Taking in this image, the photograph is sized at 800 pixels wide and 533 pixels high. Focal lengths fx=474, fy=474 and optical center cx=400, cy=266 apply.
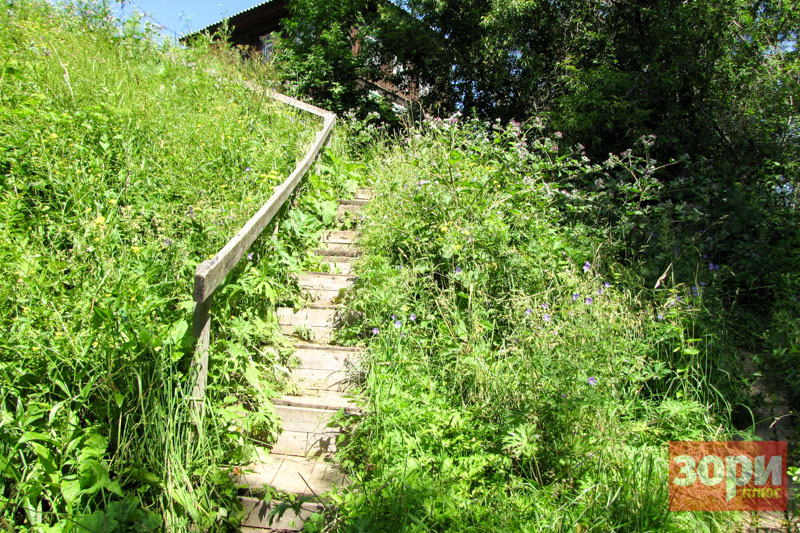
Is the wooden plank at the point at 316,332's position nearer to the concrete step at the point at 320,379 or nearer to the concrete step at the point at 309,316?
the concrete step at the point at 309,316

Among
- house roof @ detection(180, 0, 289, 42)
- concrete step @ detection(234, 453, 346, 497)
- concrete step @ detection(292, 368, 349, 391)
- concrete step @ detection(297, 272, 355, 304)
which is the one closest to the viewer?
concrete step @ detection(234, 453, 346, 497)

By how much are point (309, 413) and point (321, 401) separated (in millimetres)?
174

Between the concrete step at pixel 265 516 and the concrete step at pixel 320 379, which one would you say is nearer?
the concrete step at pixel 265 516

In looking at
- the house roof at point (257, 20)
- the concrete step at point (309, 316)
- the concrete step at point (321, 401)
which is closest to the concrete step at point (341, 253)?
the concrete step at point (309, 316)

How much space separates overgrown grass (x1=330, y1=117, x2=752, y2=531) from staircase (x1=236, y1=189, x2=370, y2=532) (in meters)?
0.22

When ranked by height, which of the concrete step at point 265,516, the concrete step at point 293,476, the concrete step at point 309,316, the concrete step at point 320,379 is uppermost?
the concrete step at point 309,316

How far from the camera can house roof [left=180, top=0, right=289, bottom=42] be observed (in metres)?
15.8

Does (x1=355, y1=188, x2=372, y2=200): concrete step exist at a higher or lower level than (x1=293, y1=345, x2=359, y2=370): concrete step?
higher

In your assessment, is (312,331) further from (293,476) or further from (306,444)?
(293,476)

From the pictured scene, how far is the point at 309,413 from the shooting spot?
326 cm

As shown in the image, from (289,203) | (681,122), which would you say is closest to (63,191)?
(289,203)

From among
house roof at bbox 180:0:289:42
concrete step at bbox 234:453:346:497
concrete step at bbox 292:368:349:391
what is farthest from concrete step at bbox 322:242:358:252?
house roof at bbox 180:0:289:42

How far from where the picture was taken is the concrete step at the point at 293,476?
9.33ft

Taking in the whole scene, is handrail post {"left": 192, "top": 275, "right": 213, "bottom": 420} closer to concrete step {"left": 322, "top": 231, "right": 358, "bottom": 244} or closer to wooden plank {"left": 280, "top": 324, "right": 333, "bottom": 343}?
wooden plank {"left": 280, "top": 324, "right": 333, "bottom": 343}
